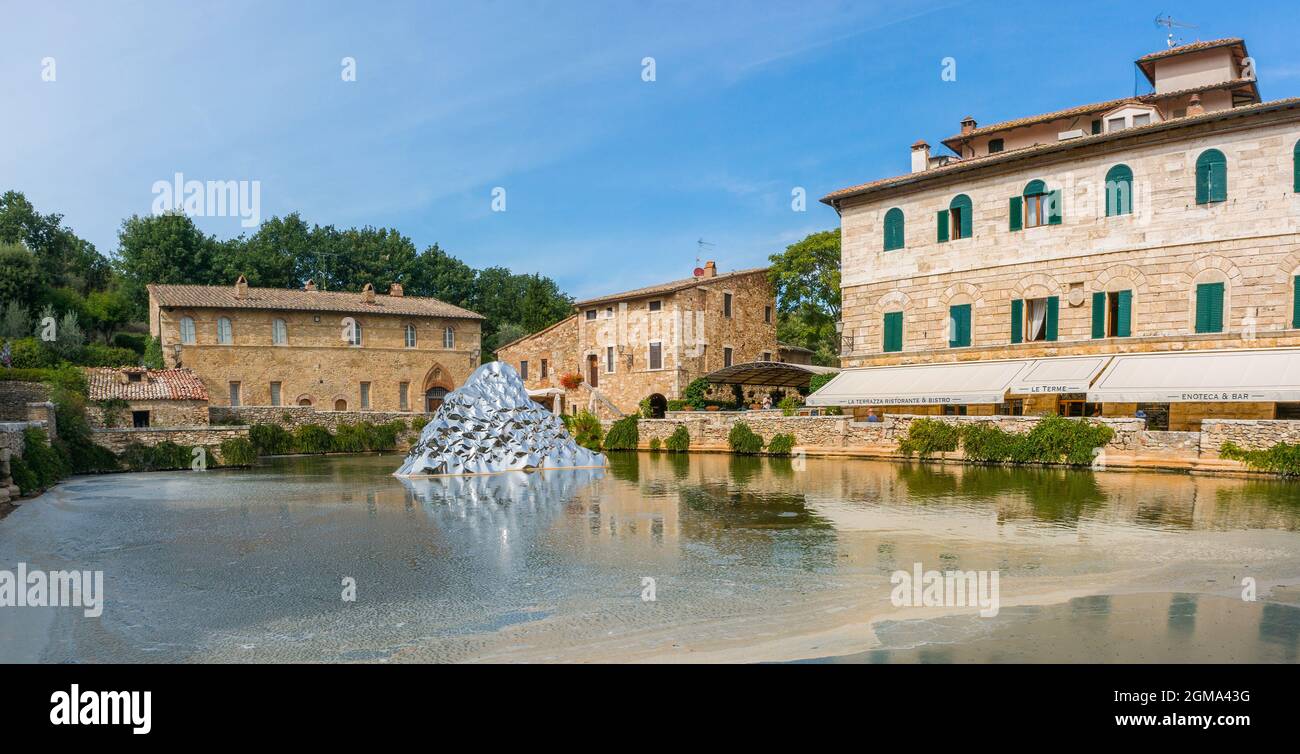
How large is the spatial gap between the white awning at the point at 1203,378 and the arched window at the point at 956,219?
6.53 m

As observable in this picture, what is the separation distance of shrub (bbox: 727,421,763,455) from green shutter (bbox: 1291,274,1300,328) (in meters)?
15.0

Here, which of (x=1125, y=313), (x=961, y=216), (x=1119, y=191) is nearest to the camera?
(x=1125, y=313)

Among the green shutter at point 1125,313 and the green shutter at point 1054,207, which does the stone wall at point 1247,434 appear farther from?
the green shutter at point 1054,207

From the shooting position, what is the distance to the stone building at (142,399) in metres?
29.6

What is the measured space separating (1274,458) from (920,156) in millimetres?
16152

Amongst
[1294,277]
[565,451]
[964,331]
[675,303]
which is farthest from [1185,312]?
[675,303]

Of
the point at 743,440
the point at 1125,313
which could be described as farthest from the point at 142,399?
the point at 1125,313

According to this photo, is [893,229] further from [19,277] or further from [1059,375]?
[19,277]

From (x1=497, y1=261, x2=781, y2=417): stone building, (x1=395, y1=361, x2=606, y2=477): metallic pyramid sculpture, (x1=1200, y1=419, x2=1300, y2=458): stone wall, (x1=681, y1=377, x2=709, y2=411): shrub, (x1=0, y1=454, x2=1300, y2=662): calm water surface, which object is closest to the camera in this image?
(x1=0, y1=454, x2=1300, y2=662): calm water surface

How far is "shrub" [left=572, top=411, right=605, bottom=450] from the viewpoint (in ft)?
111

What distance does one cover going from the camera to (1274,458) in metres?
17.3

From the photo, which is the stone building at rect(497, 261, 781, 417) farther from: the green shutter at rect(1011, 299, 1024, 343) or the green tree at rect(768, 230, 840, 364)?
the green shutter at rect(1011, 299, 1024, 343)

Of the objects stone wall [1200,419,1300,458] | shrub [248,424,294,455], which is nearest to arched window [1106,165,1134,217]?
stone wall [1200,419,1300,458]

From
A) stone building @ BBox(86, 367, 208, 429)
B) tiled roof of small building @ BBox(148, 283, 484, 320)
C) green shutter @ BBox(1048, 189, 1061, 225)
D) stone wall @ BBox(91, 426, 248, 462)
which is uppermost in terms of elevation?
green shutter @ BBox(1048, 189, 1061, 225)
